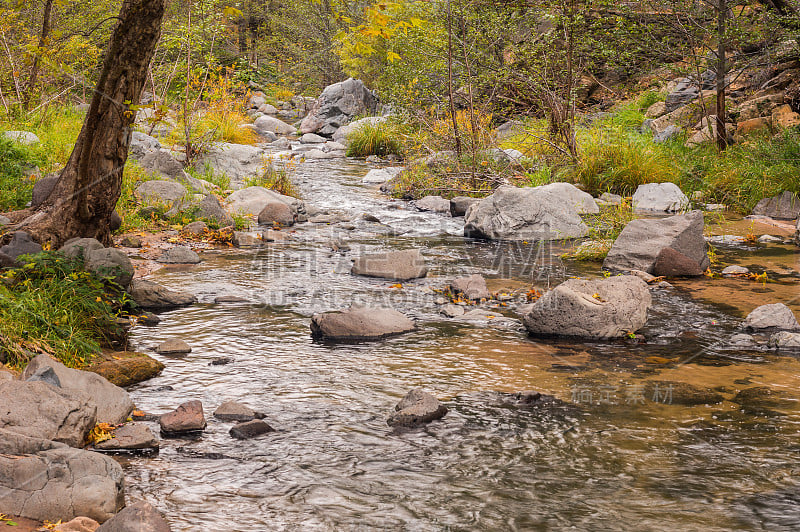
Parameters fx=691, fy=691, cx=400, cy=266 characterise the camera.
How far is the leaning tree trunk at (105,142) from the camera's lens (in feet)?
22.0

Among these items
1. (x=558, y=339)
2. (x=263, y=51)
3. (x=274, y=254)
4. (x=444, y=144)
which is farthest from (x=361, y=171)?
(x=263, y=51)

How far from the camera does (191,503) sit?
11.9 feet

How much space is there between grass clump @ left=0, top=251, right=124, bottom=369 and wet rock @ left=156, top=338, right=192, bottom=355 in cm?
43

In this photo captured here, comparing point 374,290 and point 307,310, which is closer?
point 307,310

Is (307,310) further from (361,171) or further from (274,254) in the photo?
(361,171)

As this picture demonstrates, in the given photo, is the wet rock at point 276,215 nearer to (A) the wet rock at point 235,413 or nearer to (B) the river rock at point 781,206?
(A) the wet rock at point 235,413

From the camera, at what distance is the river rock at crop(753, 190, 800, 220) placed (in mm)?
11383

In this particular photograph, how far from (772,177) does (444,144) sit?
6181 mm

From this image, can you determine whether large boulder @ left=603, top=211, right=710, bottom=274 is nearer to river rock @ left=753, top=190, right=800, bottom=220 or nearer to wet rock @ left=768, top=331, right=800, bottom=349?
wet rock @ left=768, top=331, right=800, bottom=349

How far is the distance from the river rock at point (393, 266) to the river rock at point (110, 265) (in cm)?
289

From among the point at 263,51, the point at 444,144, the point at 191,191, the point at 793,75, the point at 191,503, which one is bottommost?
the point at 191,503

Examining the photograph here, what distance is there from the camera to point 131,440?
4.16 meters

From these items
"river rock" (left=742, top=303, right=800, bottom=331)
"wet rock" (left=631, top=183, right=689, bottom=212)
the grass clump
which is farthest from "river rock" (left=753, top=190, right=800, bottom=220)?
the grass clump

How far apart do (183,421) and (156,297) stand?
9.96 feet
